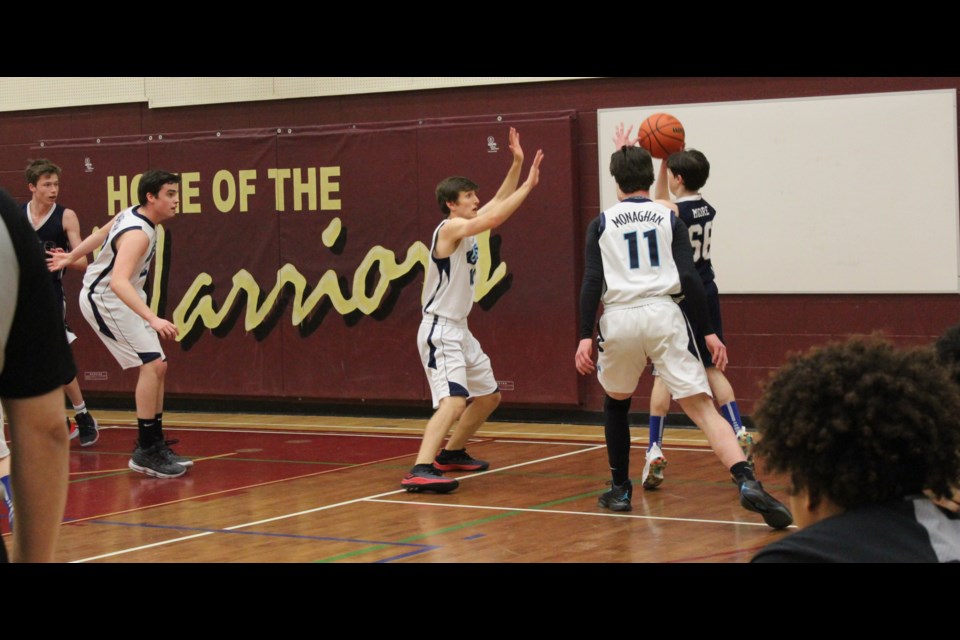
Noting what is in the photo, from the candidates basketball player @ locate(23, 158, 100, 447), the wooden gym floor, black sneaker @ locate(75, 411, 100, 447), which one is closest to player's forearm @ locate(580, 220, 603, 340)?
the wooden gym floor

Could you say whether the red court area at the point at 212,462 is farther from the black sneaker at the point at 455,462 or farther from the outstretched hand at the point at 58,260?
the outstretched hand at the point at 58,260

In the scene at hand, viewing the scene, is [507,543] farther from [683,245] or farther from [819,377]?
[819,377]

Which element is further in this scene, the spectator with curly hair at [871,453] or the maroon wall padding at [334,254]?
the maroon wall padding at [334,254]

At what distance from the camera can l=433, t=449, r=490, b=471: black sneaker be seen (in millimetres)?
7238

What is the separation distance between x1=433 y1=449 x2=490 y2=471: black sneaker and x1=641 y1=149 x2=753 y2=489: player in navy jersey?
1.19m

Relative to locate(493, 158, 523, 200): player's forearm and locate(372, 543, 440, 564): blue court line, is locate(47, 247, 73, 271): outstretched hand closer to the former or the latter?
locate(493, 158, 523, 200): player's forearm

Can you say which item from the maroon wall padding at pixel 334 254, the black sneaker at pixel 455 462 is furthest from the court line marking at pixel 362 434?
the black sneaker at pixel 455 462

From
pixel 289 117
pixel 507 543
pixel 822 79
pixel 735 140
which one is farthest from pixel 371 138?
pixel 507 543

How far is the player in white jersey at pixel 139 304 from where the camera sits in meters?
7.27

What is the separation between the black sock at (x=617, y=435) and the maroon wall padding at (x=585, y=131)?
1.71 m

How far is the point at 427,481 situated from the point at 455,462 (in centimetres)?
75

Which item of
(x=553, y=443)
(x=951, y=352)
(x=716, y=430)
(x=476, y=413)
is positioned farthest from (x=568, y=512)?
(x=951, y=352)

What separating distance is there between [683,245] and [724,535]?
4.34ft
